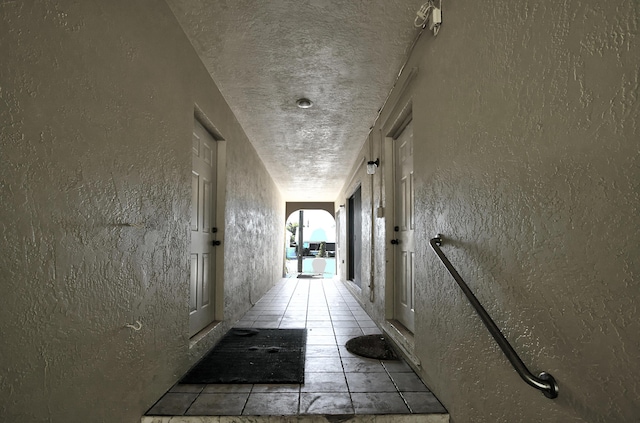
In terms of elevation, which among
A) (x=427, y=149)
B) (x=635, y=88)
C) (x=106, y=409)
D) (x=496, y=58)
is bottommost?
(x=106, y=409)

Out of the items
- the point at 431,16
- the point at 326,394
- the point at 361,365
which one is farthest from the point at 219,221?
the point at 431,16

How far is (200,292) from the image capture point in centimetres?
304

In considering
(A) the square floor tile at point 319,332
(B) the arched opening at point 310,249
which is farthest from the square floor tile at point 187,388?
(B) the arched opening at point 310,249

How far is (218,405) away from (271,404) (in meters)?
0.30

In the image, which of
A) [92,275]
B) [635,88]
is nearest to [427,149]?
[635,88]

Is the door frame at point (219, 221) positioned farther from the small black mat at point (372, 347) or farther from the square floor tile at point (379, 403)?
the square floor tile at point (379, 403)

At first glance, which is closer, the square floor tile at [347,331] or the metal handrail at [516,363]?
the metal handrail at [516,363]

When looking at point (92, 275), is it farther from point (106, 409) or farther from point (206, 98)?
point (206, 98)

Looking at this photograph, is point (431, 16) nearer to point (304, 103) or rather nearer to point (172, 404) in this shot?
point (304, 103)

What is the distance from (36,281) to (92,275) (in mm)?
285

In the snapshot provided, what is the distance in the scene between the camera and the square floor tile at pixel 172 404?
71.4 inches

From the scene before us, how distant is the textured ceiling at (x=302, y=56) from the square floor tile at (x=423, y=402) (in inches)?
91.4

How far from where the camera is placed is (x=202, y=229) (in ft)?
10.3

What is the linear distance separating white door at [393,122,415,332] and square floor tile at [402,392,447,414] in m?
0.87
